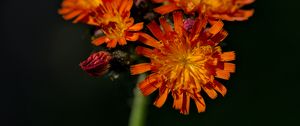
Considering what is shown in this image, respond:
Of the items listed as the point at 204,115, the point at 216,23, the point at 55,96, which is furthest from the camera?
the point at 55,96

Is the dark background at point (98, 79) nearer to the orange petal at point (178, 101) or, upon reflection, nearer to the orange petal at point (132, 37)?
the orange petal at point (178, 101)

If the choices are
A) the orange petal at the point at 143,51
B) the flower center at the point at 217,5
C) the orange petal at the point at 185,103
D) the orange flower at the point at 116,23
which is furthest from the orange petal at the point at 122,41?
the flower center at the point at 217,5

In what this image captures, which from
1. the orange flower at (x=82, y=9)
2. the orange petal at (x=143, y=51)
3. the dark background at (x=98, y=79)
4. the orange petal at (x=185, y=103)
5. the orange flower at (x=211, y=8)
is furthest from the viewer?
the dark background at (x=98, y=79)

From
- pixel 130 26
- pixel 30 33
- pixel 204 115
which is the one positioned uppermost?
pixel 30 33

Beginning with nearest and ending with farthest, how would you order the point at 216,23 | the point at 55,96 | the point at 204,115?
the point at 216,23 < the point at 204,115 < the point at 55,96

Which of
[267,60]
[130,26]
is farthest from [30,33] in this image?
[130,26]

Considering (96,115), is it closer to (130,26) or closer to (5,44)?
(5,44)

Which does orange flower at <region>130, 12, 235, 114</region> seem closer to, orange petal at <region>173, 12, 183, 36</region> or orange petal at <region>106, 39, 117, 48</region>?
orange petal at <region>173, 12, 183, 36</region>
